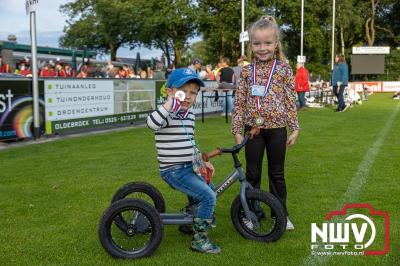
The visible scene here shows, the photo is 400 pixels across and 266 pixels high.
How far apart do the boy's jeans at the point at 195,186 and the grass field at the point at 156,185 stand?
1.21 feet

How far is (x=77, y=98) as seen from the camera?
40.5 ft

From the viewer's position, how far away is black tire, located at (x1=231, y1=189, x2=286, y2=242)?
14.0 ft

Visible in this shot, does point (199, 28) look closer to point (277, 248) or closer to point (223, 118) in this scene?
point (223, 118)

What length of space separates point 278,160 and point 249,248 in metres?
0.83

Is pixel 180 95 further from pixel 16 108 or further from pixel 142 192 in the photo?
pixel 16 108

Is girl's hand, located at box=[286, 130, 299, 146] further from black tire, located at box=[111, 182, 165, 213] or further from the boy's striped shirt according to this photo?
black tire, located at box=[111, 182, 165, 213]

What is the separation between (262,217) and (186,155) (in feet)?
3.15

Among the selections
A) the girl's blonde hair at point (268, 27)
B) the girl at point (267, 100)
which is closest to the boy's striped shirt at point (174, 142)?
the girl at point (267, 100)

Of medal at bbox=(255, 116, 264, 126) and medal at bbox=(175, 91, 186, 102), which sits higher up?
medal at bbox=(175, 91, 186, 102)

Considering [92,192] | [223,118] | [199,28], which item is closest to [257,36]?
[92,192]

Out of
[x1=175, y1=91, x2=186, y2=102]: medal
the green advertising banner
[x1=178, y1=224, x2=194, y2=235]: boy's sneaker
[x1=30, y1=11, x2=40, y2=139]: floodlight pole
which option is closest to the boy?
[x1=175, y1=91, x2=186, y2=102]: medal

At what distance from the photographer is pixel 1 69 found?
1617cm

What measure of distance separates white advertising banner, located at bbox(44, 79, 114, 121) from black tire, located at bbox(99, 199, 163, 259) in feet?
26.3

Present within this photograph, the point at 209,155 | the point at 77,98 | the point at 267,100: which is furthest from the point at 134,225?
the point at 77,98
